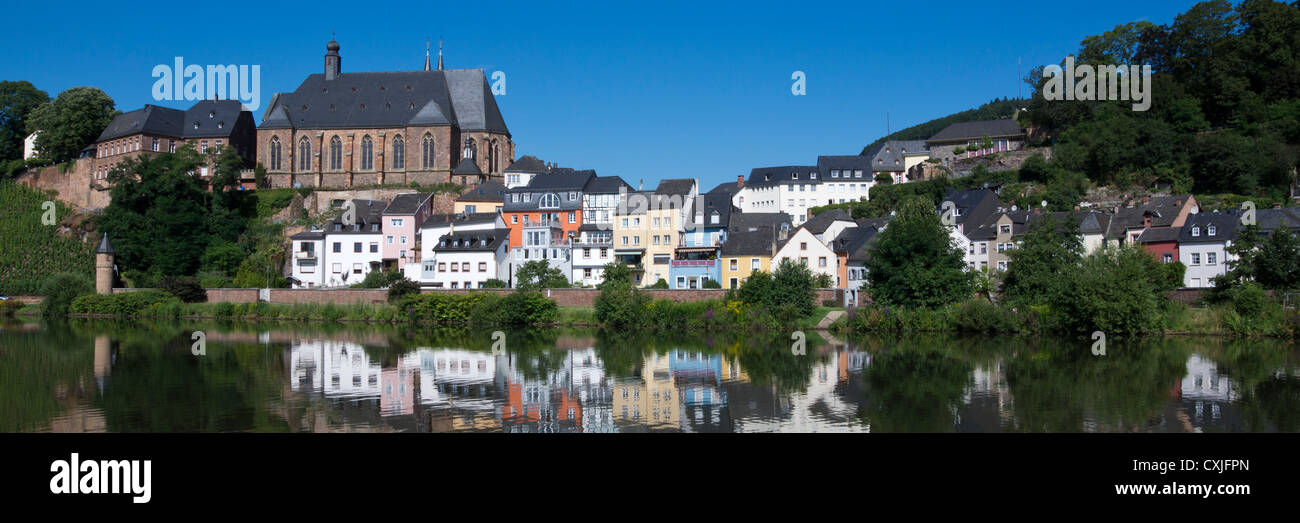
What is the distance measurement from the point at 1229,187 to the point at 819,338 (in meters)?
35.2

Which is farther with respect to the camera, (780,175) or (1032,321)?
(780,175)

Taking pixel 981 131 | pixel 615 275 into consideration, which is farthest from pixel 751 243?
pixel 981 131

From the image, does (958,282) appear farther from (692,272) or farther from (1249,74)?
(1249,74)

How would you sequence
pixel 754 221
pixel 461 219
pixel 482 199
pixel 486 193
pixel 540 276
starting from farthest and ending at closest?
pixel 486 193
pixel 482 199
pixel 754 221
pixel 461 219
pixel 540 276

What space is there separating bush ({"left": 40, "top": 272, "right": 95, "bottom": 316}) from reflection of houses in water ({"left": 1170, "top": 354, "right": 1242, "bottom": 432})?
59955mm

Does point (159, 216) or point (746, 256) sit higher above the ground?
point (159, 216)

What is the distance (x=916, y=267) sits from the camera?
44.4 metres

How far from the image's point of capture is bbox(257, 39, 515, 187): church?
80000mm

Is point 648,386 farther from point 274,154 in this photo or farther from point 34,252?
point 274,154

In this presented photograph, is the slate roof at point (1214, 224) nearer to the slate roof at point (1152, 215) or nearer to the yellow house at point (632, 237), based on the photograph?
the slate roof at point (1152, 215)

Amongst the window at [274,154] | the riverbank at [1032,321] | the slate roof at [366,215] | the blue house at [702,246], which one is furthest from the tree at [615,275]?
the window at [274,154]

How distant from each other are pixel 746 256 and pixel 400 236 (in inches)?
953
